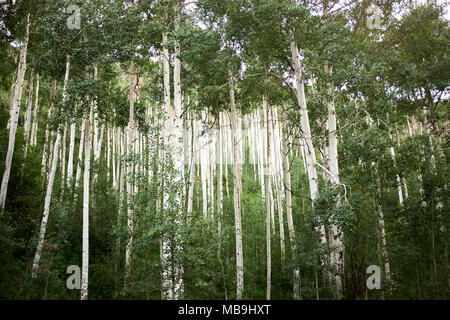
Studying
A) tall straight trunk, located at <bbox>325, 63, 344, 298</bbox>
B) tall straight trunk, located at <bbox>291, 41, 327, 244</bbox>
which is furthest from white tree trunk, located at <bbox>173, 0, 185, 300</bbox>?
tall straight trunk, located at <bbox>325, 63, 344, 298</bbox>

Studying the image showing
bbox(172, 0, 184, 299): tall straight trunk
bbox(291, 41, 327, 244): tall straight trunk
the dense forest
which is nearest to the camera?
bbox(172, 0, 184, 299): tall straight trunk

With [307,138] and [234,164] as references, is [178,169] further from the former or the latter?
[307,138]

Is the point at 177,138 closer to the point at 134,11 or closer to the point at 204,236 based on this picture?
Answer: the point at 204,236

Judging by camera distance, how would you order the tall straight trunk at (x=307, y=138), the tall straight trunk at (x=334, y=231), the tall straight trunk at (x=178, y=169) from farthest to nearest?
the tall straight trunk at (x=307, y=138) < the tall straight trunk at (x=334, y=231) < the tall straight trunk at (x=178, y=169)

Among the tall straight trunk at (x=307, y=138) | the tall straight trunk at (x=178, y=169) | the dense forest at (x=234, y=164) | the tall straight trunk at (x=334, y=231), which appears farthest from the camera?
the tall straight trunk at (x=307, y=138)

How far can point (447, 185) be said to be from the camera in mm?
11117

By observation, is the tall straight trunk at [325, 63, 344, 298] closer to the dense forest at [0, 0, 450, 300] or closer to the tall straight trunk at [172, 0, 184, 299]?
the dense forest at [0, 0, 450, 300]

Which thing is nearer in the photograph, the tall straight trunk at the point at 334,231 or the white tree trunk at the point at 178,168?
the white tree trunk at the point at 178,168

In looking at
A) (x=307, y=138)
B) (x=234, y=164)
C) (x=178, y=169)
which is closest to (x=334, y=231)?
(x=307, y=138)

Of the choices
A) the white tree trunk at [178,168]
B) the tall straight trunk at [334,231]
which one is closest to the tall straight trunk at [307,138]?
the tall straight trunk at [334,231]

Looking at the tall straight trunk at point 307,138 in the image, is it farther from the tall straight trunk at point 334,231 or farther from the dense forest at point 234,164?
the tall straight trunk at point 334,231

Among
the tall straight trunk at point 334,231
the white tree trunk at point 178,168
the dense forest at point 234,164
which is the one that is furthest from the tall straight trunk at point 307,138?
the white tree trunk at point 178,168

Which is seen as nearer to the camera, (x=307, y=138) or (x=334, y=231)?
(x=334, y=231)
